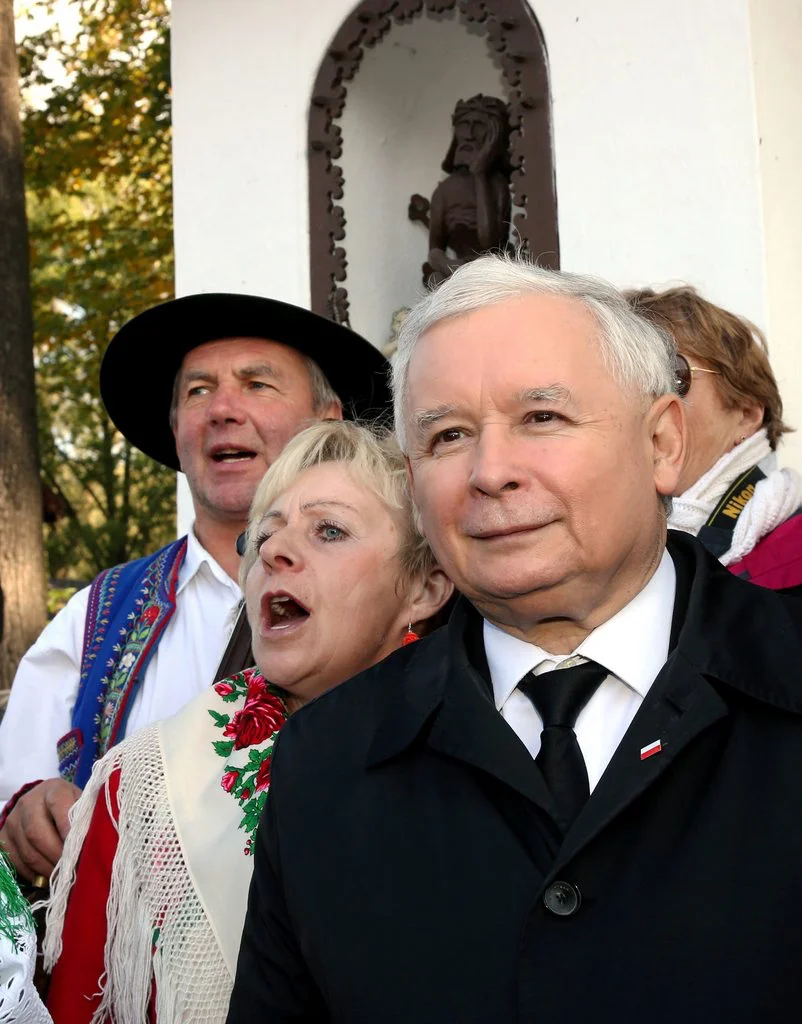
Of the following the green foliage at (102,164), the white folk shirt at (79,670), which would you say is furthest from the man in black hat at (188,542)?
the green foliage at (102,164)

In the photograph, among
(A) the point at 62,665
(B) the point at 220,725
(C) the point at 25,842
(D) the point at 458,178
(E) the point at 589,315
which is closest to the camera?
(E) the point at 589,315

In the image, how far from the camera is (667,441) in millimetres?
1794

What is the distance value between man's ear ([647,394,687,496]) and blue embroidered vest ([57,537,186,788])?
65.3 inches

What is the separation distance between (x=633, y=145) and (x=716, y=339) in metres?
1.11

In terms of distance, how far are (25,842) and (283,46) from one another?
121 inches

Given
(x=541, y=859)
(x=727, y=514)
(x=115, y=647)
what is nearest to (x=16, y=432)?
(x=115, y=647)

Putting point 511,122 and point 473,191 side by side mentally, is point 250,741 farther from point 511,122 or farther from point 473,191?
point 473,191

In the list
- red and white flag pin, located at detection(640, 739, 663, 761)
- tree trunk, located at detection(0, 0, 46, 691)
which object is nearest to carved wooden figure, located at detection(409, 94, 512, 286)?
red and white flag pin, located at detection(640, 739, 663, 761)

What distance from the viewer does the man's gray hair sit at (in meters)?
1.74

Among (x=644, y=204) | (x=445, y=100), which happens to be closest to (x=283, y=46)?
(x=445, y=100)

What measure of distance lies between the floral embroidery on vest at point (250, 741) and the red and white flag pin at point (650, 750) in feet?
3.10

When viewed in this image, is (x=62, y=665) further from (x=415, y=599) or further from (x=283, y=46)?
(x=283, y=46)

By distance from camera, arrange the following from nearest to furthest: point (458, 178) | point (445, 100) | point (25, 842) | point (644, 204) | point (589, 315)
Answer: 1. point (589, 315)
2. point (25, 842)
3. point (644, 204)
4. point (458, 178)
5. point (445, 100)

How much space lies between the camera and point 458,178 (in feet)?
14.1
